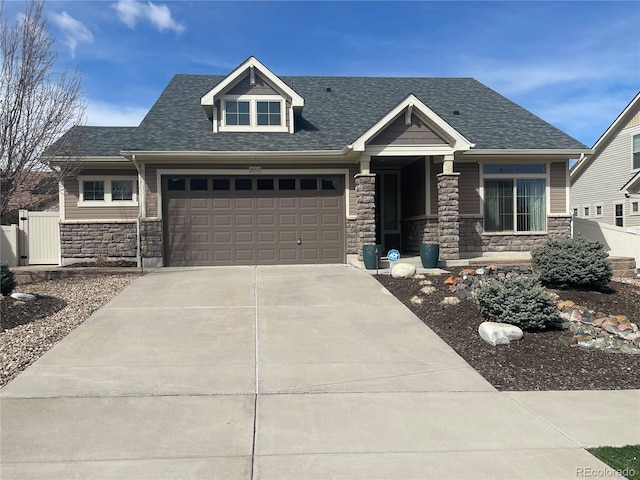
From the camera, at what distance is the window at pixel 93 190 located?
15305mm

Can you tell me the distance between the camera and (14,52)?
9.29m

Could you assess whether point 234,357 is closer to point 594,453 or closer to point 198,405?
point 198,405

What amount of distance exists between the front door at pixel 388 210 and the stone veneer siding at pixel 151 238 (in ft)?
24.9

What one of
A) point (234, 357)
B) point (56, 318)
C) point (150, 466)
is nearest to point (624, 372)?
point (234, 357)

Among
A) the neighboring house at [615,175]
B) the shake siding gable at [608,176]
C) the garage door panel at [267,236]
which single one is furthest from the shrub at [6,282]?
the shake siding gable at [608,176]

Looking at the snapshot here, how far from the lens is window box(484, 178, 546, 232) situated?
1542 cm

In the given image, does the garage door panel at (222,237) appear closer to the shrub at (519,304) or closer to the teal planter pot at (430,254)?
the teal planter pot at (430,254)

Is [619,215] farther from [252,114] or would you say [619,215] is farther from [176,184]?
[176,184]

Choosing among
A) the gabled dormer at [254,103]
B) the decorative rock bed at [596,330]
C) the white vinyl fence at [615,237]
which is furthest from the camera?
the gabled dormer at [254,103]

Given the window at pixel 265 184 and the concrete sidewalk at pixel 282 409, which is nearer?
the concrete sidewalk at pixel 282 409

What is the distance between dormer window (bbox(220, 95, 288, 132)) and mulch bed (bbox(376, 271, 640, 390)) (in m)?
8.73

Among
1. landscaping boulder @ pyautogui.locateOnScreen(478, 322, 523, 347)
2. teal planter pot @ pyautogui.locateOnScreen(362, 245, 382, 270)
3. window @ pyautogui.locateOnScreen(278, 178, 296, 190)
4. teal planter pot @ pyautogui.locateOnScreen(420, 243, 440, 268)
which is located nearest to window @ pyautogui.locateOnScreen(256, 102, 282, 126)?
window @ pyautogui.locateOnScreen(278, 178, 296, 190)

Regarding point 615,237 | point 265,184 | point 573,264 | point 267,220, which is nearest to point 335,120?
point 265,184

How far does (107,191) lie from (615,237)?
655 inches
